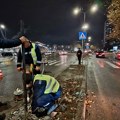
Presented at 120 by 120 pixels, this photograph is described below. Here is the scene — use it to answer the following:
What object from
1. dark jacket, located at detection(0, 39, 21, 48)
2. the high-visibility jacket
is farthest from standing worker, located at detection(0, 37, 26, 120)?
the high-visibility jacket

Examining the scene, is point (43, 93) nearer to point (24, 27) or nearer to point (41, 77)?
point (41, 77)

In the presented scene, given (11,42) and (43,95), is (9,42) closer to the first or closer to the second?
(11,42)

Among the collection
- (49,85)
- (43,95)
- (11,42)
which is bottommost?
(43,95)

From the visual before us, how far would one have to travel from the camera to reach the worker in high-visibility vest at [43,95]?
18.5 feet

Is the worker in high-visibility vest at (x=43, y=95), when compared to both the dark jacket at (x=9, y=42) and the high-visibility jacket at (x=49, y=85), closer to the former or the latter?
the high-visibility jacket at (x=49, y=85)

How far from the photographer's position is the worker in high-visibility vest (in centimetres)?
562

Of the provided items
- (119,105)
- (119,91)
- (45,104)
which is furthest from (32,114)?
(119,91)

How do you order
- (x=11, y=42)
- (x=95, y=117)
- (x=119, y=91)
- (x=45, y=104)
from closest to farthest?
1. (x=11, y=42)
2. (x=45, y=104)
3. (x=95, y=117)
4. (x=119, y=91)

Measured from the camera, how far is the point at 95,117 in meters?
6.80

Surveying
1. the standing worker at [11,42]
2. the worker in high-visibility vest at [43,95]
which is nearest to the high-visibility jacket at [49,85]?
the worker in high-visibility vest at [43,95]

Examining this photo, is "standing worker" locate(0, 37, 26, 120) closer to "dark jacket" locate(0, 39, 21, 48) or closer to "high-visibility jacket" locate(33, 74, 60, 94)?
"dark jacket" locate(0, 39, 21, 48)

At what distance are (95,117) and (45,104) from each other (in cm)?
179

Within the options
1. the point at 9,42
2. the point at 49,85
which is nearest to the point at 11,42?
the point at 9,42

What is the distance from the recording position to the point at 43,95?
5625 mm
